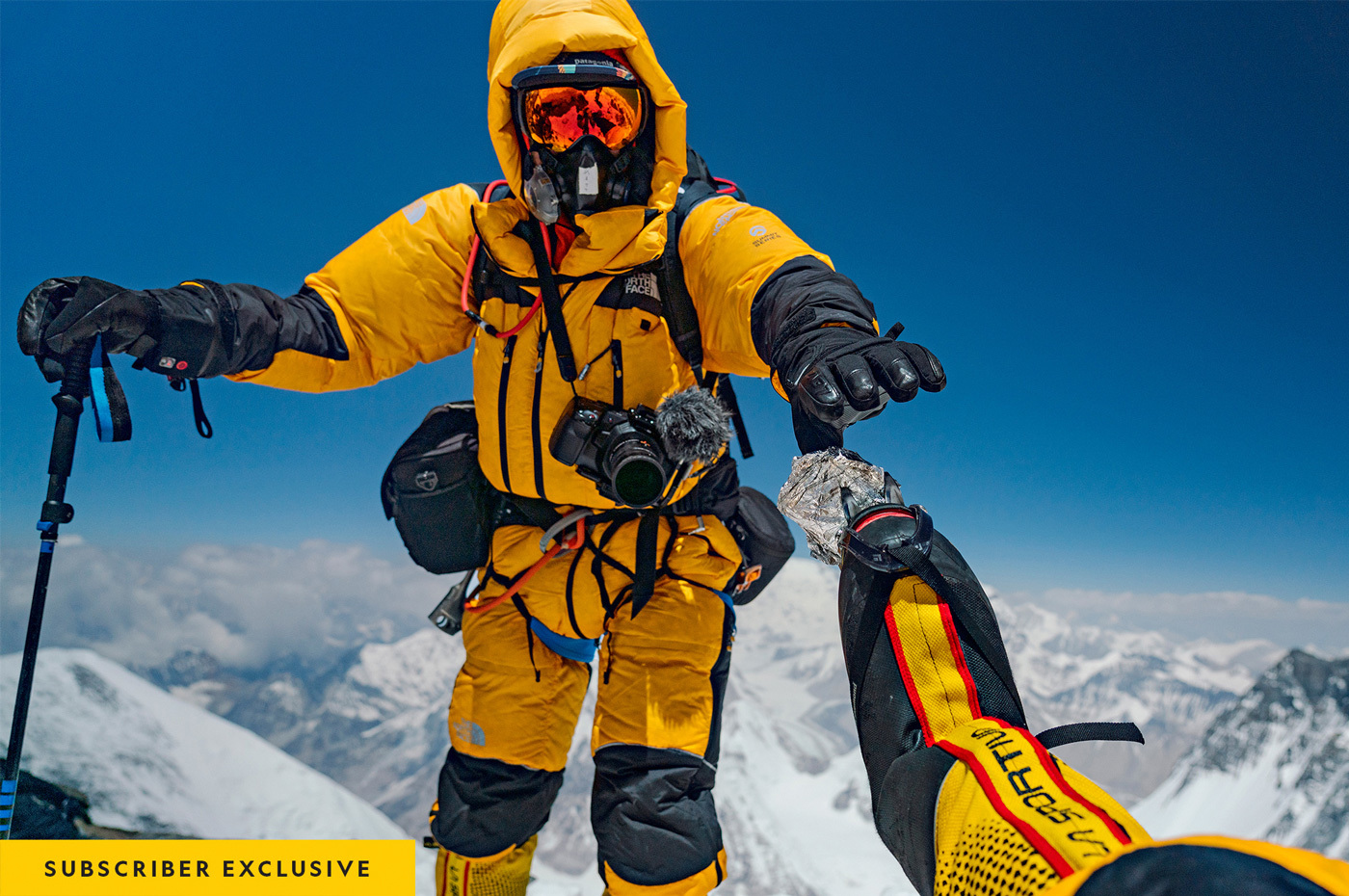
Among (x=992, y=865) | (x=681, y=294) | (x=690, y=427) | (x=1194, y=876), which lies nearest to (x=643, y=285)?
(x=681, y=294)

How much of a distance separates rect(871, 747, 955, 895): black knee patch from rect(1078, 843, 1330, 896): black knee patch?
0.47 m

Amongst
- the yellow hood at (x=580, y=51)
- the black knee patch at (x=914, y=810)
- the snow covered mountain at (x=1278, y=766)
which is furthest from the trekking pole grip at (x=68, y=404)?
the snow covered mountain at (x=1278, y=766)

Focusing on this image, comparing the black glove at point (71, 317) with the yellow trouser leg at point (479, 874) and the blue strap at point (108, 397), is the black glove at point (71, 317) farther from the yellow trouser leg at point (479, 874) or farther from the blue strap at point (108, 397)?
the yellow trouser leg at point (479, 874)

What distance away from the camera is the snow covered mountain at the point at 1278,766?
8688 cm

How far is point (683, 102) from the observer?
287 cm

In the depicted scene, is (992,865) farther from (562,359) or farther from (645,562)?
(562,359)

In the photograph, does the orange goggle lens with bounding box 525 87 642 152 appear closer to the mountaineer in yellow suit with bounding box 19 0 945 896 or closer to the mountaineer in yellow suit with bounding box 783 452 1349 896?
the mountaineer in yellow suit with bounding box 19 0 945 896

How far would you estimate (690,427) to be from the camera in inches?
96.7

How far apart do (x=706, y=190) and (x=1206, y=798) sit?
14933 cm

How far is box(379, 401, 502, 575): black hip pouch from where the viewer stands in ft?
10.4

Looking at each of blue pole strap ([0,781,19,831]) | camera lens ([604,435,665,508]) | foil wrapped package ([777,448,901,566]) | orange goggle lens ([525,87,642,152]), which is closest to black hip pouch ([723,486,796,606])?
camera lens ([604,435,665,508])

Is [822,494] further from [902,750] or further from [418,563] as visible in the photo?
[418,563]

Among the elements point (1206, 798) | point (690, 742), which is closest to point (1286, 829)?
point (1206, 798)

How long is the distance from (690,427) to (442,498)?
1365 millimetres
